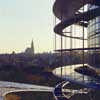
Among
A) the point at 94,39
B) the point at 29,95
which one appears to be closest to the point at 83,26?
the point at 94,39

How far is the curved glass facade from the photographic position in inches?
860

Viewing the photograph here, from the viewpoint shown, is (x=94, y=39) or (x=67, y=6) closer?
(x=94, y=39)

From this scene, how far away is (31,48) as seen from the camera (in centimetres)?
19500

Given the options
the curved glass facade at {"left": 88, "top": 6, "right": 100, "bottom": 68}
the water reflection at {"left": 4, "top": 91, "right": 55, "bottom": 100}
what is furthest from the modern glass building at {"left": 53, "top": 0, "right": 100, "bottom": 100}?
the water reflection at {"left": 4, "top": 91, "right": 55, "bottom": 100}

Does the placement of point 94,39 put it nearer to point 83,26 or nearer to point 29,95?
point 83,26

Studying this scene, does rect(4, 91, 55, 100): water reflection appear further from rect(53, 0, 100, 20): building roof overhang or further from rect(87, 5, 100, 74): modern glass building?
rect(53, 0, 100, 20): building roof overhang

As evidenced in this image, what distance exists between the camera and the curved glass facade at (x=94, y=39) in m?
21.8

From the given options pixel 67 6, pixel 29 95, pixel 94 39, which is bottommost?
pixel 29 95

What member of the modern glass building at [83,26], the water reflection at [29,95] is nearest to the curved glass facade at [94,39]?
the modern glass building at [83,26]

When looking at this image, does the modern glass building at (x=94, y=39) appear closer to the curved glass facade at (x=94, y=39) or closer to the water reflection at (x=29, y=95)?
the curved glass facade at (x=94, y=39)

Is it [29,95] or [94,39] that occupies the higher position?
[94,39]

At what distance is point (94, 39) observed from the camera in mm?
23062

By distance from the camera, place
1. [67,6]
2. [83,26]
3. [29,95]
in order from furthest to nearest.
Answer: [29,95] < [67,6] < [83,26]

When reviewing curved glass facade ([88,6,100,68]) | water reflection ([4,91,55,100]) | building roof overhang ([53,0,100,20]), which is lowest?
water reflection ([4,91,55,100])
